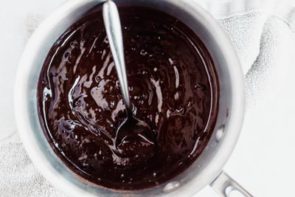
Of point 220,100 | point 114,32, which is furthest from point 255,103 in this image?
point 114,32

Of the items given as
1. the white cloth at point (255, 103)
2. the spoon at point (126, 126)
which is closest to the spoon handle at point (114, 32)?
the spoon at point (126, 126)

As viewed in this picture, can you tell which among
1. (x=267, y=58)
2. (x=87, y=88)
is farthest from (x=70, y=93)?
(x=267, y=58)

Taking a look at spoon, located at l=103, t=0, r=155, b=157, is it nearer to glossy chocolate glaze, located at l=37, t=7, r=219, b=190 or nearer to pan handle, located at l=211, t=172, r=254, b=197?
glossy chocolate glaze, located at l=37, t=7, r=219, b=190

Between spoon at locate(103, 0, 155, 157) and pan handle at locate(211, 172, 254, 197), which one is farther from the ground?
spoon at locate(103, 0, 155, 157)

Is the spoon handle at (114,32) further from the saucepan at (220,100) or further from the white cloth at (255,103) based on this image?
the white cloth at (255,103)

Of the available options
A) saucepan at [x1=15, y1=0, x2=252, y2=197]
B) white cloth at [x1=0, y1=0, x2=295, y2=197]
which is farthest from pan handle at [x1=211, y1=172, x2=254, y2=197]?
white cloth at [x1=0, y1=0, x2=295, y2=197]

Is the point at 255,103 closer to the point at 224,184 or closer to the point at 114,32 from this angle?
the point at 224,184

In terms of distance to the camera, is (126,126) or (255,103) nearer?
(126,126)
